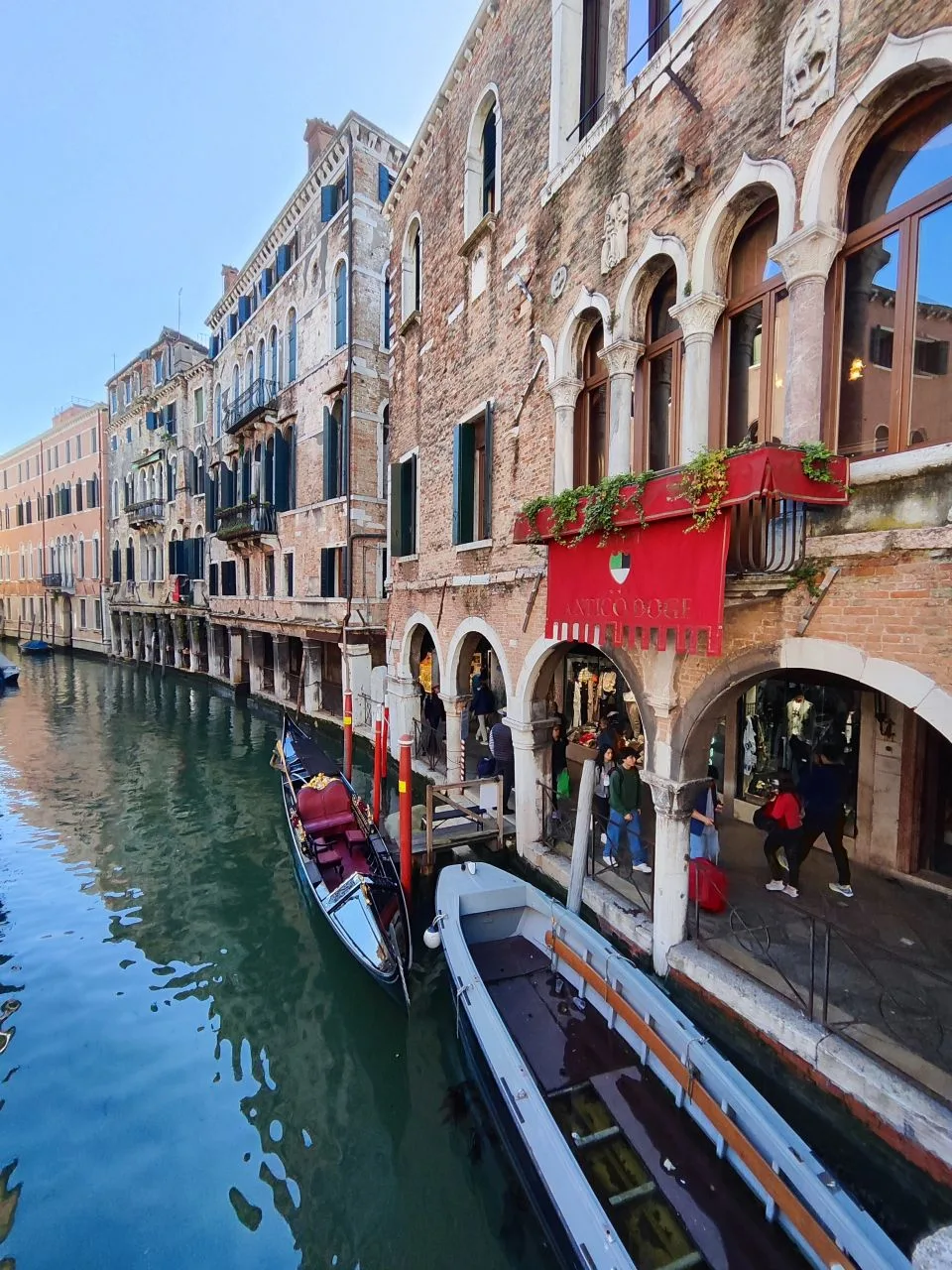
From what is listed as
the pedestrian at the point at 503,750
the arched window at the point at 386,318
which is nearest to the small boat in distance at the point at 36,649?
the arched window at the point at 386,318

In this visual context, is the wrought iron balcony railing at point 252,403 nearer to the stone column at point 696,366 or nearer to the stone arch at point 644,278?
the stone arch at point 644,278

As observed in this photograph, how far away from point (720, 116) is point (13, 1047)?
31.2ft

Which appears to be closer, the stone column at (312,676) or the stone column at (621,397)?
the stone column at (621,397)

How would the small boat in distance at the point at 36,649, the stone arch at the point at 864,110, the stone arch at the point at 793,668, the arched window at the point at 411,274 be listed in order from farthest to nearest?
the small boat in distance at the point at 36,649, the arched window at the point at 411,274, the stone arch at the point at 793,668, the stone arch at the point at 864,110

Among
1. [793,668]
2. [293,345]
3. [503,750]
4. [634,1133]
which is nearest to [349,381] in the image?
[293,345]

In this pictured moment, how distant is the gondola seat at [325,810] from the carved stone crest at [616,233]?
6598 mm

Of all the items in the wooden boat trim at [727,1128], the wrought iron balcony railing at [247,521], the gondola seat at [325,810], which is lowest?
the wooden boat trim at [727,1128]

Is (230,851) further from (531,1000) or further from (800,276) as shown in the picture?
(800,276)

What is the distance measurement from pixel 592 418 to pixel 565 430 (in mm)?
311

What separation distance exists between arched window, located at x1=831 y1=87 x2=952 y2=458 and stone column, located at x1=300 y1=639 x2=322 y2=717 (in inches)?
604

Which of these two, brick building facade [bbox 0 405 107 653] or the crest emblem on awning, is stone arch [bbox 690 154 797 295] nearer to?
the crest emblem on awning

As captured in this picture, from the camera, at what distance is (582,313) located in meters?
6.55

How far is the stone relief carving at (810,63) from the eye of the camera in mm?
3973

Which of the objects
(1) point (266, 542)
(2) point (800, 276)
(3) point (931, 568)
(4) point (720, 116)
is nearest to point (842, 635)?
(3) point (931, 568)
